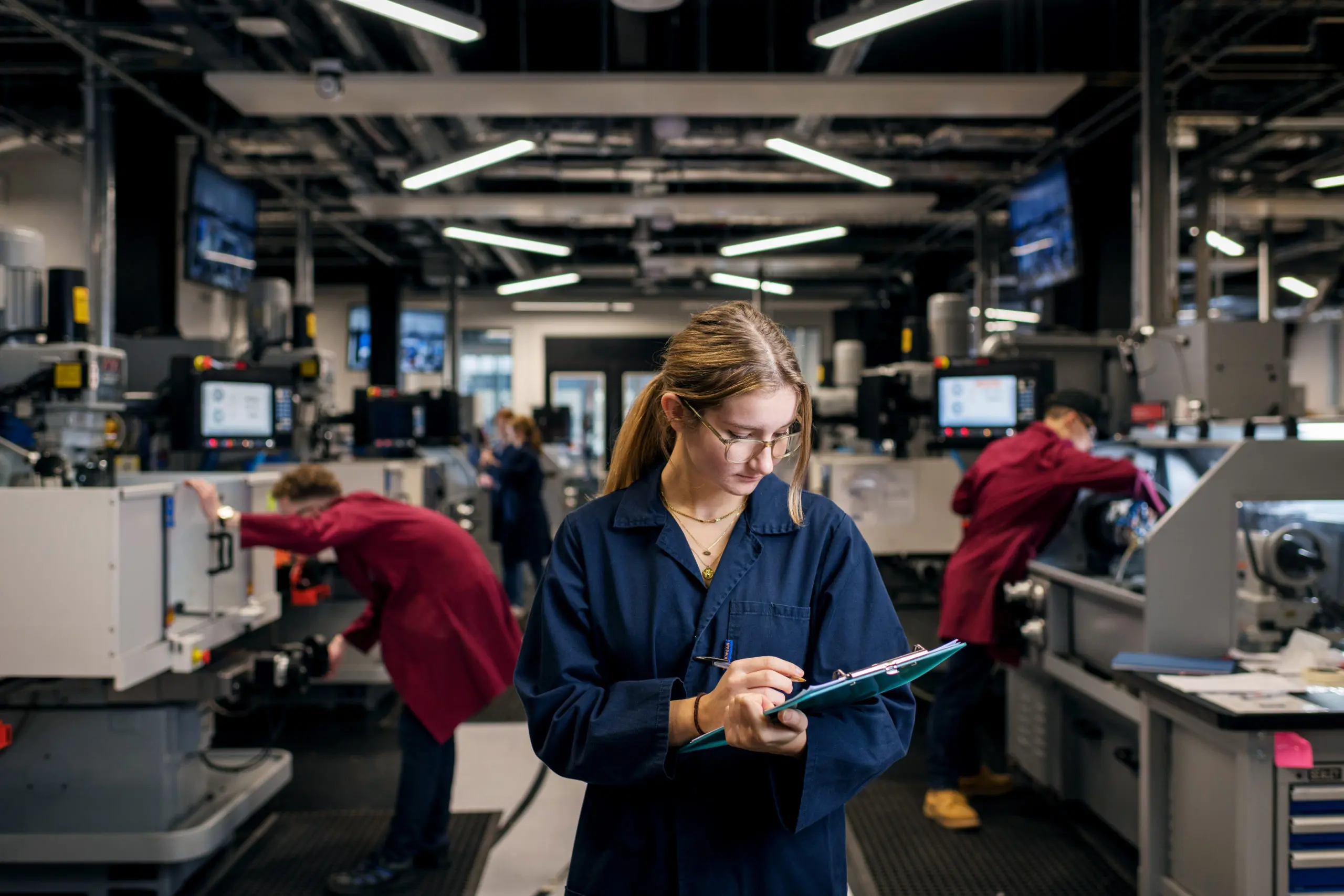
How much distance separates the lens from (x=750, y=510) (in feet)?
4.62

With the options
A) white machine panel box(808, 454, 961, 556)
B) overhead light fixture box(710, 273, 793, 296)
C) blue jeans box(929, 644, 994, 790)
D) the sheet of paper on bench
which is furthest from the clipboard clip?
overhead light fixture box(710, 273, 793, 296)

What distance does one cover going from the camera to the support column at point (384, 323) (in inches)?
479

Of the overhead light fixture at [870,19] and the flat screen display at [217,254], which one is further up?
the overhead light fixture at [870,19]

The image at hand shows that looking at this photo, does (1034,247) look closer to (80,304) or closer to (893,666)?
Answer: (80,304)

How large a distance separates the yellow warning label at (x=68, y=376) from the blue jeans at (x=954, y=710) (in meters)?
3.34

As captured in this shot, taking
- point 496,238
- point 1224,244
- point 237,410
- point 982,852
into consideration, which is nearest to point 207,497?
point 237,410

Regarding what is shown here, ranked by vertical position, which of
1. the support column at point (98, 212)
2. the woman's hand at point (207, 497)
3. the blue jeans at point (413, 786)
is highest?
the support column at point (98, 212)

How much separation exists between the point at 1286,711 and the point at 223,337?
7.81 metres

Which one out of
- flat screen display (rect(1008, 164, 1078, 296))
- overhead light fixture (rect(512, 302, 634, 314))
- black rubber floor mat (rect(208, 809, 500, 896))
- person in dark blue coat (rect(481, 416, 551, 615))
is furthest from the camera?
overhead light fixture (rect(512, 302, 634, 314))

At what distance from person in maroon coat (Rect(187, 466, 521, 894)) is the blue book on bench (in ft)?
6.12

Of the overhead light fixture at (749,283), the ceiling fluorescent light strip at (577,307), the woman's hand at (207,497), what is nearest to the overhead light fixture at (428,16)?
the woman's hand at (207,497)

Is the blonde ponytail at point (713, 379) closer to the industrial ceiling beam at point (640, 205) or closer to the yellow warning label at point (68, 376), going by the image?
the yellow warning label at point (68, 376)

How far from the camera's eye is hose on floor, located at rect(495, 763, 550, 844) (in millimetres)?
3686

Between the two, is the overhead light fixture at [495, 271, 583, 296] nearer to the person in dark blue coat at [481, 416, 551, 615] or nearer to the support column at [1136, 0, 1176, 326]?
the person in dark blue coat at [481, 416, 551, 615]
